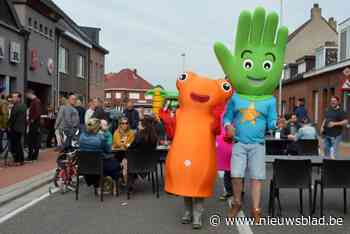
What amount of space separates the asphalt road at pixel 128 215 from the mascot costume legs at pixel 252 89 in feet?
2.63

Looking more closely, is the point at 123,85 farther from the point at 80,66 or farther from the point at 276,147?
the point at 276,147

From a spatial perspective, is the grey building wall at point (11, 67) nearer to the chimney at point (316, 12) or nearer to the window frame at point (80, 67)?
the window frame at point (80, 67)

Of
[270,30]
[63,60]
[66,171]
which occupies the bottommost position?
[66,171]

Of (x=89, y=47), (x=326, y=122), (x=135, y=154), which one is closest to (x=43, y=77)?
(x=89, y=47)

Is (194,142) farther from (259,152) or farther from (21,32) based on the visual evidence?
(21,32)

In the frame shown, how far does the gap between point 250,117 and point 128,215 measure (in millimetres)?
2327

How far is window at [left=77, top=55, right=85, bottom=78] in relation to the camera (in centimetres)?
4078

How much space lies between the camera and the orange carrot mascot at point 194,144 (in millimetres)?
7648

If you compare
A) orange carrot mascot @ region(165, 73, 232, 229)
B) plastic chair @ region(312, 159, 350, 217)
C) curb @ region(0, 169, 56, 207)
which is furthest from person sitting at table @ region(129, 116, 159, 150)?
plastic chair @ region(312, 159, 350, 217)

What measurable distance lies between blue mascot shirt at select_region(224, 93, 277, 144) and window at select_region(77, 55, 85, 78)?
109ft

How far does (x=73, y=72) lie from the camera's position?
38344 mm

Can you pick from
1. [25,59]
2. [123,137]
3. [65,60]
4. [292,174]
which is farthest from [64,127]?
[65,60]

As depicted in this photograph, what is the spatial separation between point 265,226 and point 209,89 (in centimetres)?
205

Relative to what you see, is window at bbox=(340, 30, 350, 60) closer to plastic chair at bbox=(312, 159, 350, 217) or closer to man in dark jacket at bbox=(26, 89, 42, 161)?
man in dark jacket at bbox=(26, 89, 42, 161)
